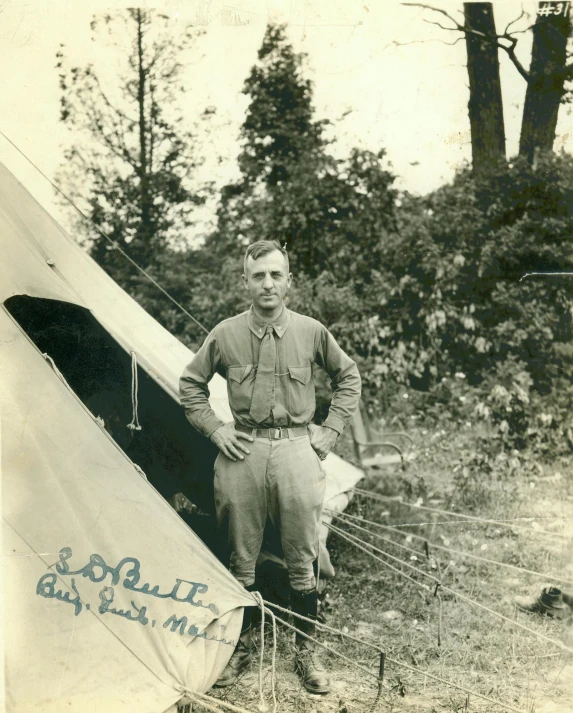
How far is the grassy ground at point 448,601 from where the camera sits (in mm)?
2676

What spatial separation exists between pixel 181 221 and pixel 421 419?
10.0 feet

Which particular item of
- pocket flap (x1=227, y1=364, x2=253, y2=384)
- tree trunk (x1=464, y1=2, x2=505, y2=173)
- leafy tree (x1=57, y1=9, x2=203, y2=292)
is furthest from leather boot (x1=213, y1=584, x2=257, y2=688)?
tree trunk (x1=464, y1=2, x2=505, y2=173)

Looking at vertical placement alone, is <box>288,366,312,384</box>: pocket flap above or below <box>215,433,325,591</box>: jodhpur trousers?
above

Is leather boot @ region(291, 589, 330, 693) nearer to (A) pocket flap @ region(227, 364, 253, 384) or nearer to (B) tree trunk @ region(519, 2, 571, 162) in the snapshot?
(A) pocket flap @ region(227, 364, 253, 384)

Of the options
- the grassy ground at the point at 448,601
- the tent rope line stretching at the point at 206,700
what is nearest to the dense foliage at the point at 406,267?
the grassy ground at the point at 448,601

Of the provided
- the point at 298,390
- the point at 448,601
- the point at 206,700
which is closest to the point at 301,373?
the point at 298,390

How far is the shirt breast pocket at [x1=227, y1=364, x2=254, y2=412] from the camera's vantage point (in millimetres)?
2701

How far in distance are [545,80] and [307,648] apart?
426 centimetres

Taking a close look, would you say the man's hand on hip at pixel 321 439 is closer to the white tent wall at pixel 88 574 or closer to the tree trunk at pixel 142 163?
the white tent wall at pixel 88 574

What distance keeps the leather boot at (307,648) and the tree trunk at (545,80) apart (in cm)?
392

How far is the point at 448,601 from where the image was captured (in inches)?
137

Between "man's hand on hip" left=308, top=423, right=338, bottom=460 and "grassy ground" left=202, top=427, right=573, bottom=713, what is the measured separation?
895 mm
